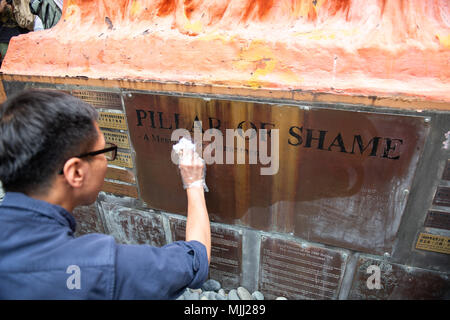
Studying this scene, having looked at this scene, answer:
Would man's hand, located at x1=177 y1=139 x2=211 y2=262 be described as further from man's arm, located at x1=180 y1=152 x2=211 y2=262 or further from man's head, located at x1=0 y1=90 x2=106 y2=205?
man's head, located at x1=0 y1=90 x2=106 y2=205

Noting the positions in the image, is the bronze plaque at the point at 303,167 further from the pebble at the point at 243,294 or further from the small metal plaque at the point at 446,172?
the pebble at the point at 243,294

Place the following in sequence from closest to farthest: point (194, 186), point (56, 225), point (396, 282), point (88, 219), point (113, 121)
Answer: point (56, 225), point (194, 186), point (396, 282), point (113, 121), point (88, 219)

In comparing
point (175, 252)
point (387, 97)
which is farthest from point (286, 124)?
point (175, 252)

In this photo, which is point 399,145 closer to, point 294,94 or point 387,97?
point 387,97

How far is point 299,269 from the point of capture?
199 centimetres

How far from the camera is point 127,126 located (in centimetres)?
187

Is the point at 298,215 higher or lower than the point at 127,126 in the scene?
lower

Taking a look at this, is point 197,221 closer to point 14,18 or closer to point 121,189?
point 121,189

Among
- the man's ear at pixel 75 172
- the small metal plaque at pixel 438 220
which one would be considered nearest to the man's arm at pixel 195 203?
the man's ear at pixel 75 172

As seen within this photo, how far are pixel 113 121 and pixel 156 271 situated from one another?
1211 millimetres

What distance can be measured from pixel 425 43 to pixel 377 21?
260mm

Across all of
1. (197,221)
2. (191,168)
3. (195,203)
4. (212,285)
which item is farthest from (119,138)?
(212,285)

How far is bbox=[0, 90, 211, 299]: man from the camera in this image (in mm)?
889

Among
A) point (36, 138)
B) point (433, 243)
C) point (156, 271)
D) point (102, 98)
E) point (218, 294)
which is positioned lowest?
point (218, 294)
